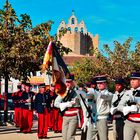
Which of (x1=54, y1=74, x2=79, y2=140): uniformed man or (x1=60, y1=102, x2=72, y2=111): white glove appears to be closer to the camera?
(x1=54, y1=74, x2=79, y2=140): uniformed man

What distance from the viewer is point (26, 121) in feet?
61.2

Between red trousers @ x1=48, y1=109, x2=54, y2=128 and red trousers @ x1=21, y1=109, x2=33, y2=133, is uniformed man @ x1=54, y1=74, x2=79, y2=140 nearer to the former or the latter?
red trousers @ x1=21, y1=109, x2=33, y2=133

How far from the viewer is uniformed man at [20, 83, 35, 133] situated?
18.0 metres

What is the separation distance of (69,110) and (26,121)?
7243 millimetres

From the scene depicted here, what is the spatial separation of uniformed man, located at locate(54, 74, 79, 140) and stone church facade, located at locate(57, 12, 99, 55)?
129 metres

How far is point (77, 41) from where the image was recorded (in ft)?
489

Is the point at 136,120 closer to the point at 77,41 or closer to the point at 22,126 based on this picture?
the point at 22,126

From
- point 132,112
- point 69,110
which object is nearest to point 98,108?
point 69,110

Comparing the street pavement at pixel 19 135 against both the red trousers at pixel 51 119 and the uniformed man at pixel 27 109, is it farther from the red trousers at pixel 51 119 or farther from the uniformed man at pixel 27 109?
the red trousers at pixel 51 119

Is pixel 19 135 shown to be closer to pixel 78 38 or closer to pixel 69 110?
pixel 69 110

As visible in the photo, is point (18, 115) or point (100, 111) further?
point (18, 115)

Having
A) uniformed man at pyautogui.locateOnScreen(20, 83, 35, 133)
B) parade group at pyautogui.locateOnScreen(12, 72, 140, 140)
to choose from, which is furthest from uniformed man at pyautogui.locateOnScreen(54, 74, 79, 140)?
uniformed man at pyautogui.locateOnScreen(20, 83, 35, 133)

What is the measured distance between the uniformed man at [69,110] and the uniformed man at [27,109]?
630 cm

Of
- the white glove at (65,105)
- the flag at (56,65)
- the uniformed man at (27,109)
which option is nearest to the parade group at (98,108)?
the white glove at (65,105)
